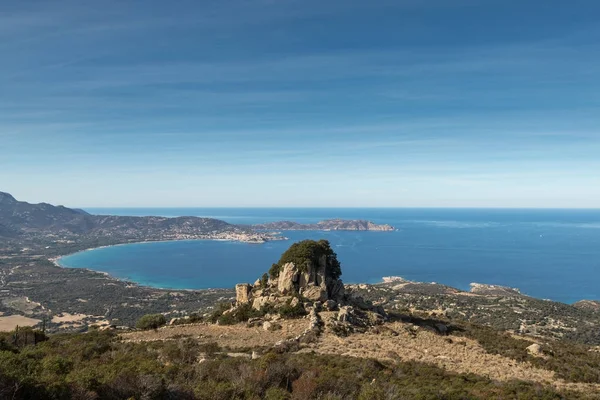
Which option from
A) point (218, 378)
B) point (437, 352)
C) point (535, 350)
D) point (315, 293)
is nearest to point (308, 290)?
point (315, 293)

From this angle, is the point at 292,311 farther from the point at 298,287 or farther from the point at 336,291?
the point at 336,291

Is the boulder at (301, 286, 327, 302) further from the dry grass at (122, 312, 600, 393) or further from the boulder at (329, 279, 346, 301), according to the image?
the dry grass at (122, 312, 600, 393)

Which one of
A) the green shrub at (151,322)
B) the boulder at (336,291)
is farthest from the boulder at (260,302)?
the green shrub at (151,322)

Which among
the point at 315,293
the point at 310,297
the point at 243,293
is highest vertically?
the point at 315,293

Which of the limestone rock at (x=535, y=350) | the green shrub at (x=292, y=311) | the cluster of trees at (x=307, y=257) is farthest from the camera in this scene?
the cluster of trees at (x=307, y=257)

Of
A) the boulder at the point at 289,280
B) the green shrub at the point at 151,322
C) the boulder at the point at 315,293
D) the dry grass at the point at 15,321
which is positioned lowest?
the dry grass at the point at 15,321

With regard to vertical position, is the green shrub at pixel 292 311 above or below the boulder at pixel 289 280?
below

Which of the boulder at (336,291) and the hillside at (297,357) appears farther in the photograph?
the boulder at (336,291)

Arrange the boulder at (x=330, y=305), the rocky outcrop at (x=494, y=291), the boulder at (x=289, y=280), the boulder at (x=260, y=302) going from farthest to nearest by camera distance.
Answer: the rocky outcrop at (x=494, y=291)
the boulder at (x=289, y=280)
the boulder at (x=260, y=302)
the boulder at (x=330, y=305)

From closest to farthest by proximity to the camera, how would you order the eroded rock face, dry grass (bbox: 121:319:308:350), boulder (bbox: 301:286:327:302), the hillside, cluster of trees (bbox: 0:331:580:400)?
cluster of trees (bbox: 0:331:580:400)
the hillside
dry grass (bbox: 121:319:308:350)
the eroded rock face
boulder (bbox: 301:286:327:302)

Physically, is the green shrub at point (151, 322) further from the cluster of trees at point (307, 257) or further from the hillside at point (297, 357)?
the cluster of trees at point (307, 257)

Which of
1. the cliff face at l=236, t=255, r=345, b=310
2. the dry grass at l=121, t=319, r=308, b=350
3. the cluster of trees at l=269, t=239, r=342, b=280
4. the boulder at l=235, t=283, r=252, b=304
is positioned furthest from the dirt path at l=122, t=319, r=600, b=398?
the cluster of trees at l=269, t=239, r=342, b=280

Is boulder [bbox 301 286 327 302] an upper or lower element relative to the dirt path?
upper
